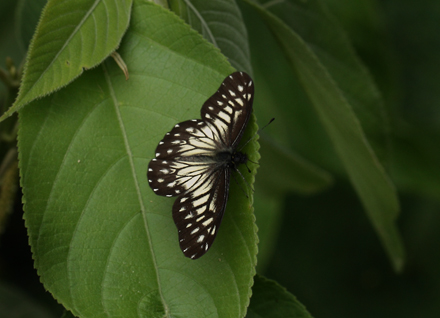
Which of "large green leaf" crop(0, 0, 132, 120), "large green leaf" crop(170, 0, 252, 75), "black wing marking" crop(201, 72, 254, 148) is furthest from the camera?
"large green leaf" crop(170, 0, 252, 75)

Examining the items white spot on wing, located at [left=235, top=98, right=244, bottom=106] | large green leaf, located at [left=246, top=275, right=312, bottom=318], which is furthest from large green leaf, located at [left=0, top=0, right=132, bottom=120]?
large green leaf, located at [left=246, top=275, right=312, bottom=318]

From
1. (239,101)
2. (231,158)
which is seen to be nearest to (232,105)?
(239,101)

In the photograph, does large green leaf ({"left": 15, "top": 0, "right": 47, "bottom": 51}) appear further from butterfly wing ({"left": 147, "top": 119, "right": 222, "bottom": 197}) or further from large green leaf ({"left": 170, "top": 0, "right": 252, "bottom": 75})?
butterfly wing ({"left": 147, "top": 119, "right": 222, "bottom": 197})

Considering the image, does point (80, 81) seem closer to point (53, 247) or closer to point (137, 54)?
point (137, 54)

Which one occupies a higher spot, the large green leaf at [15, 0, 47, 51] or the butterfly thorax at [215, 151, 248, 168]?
the large green leaf at [15, 0, 47, 51]

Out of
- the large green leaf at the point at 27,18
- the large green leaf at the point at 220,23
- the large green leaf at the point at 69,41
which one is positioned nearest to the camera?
the large green leaf at the point at 69,41

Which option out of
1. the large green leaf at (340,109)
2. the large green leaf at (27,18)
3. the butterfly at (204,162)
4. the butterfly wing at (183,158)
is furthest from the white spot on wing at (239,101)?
the large green leaf at (27,18)

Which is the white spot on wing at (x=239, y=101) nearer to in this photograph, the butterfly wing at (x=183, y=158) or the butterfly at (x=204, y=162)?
the butterfly at (x=204, y=162)
